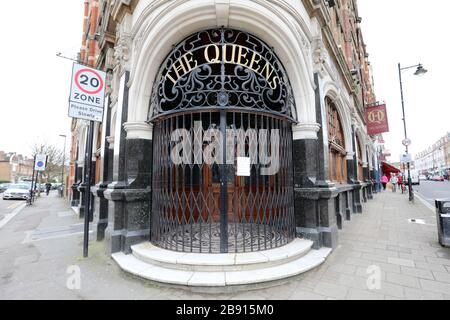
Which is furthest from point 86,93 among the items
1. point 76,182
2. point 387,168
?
point 387,168

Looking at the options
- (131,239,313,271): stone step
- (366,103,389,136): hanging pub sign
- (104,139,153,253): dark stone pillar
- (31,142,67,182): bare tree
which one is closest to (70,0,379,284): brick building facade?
(104,139,153,253): dark stone pillar

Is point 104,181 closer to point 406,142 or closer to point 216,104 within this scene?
point 216,104

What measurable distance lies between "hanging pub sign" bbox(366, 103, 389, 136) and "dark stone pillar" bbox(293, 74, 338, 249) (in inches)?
390

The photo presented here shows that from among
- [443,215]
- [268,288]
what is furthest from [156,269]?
[443,215]

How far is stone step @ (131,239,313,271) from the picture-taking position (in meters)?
3.49

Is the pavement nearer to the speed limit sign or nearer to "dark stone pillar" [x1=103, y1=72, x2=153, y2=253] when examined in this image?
"dark stone pillar" [x1=103, y1=72, x2=153, y2=253]

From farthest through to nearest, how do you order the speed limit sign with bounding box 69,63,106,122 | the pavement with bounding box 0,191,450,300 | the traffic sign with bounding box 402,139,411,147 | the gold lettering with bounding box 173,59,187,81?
the traffic sign with bounding box 402,139,411,147, the gold lettering with bounding box 173,59,187,81, the speed limit sign with bounding box 69,63,106,122, the pavement with bounding box 0,191,450,300

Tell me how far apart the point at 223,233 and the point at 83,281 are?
7.52 feet

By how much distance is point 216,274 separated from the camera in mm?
3359

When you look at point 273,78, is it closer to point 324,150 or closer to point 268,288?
point 324,150

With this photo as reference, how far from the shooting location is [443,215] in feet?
15.8

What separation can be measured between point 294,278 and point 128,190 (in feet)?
11.2

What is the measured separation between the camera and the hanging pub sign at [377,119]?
1263 cm

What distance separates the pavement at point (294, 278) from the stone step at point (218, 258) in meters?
0.36
